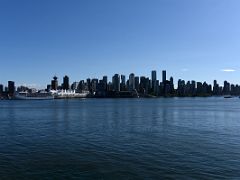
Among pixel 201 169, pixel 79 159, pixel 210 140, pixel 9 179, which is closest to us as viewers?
pixel 9 179

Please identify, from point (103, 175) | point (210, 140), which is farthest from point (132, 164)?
point (210, 140)

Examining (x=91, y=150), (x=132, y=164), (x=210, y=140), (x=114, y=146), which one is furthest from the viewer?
(x=210, y=140)

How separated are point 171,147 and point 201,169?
1014cm

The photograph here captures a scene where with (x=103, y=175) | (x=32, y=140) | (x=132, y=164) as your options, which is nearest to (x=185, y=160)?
(x=132, y=164)

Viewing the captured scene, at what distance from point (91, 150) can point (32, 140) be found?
37.1ft

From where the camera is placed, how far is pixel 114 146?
36938mm

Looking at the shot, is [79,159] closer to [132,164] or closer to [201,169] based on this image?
[132,164]

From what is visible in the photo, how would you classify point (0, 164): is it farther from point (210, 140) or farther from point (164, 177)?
point (210, 140)

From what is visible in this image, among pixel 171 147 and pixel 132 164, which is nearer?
pixel 132 164

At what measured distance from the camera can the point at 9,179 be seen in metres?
24.0

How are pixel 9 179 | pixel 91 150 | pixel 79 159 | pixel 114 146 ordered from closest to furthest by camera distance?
pixel 9 179 < pixel 79 159 < pixel 91 150 < pixel 114 146

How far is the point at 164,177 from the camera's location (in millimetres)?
24000

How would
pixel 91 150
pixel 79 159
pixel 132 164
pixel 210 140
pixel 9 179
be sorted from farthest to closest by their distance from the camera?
1. pixel 210 140
2. pixel 91 150
3. pixel 79 159
4. pixel 132 164
5. pixel 9 179

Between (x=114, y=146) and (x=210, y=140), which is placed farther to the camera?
(x=210, y=140)
